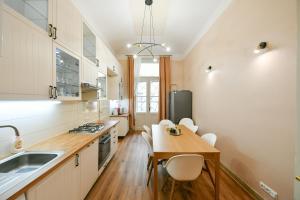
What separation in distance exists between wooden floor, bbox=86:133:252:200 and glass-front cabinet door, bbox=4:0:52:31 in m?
2.23

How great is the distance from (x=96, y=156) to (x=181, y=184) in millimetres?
1385

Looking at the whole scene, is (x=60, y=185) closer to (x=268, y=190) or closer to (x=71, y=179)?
(x=71, y=179)

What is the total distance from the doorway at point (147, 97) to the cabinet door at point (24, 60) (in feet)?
16.2

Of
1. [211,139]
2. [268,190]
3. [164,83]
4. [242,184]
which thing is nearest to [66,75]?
[211,139]

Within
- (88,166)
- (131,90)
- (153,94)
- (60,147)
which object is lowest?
(88,166)

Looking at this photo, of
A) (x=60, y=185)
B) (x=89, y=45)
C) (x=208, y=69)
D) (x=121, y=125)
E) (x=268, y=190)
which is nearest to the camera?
(x=60, y=185)

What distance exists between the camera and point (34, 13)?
147 cm

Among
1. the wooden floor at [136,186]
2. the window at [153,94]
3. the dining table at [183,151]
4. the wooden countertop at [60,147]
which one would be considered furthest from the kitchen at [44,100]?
the window at [153,94]

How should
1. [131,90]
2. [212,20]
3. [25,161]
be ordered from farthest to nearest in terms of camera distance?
1. [131,90]
2. [212,20]
3. [25,161]

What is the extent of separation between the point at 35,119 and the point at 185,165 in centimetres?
183

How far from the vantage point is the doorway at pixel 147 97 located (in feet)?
21.2

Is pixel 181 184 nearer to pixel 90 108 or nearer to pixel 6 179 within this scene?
pixel 6 179

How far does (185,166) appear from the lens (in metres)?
1.79

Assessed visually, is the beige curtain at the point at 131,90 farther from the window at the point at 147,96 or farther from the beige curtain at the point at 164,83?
the beige curtain at the point at 164,83
